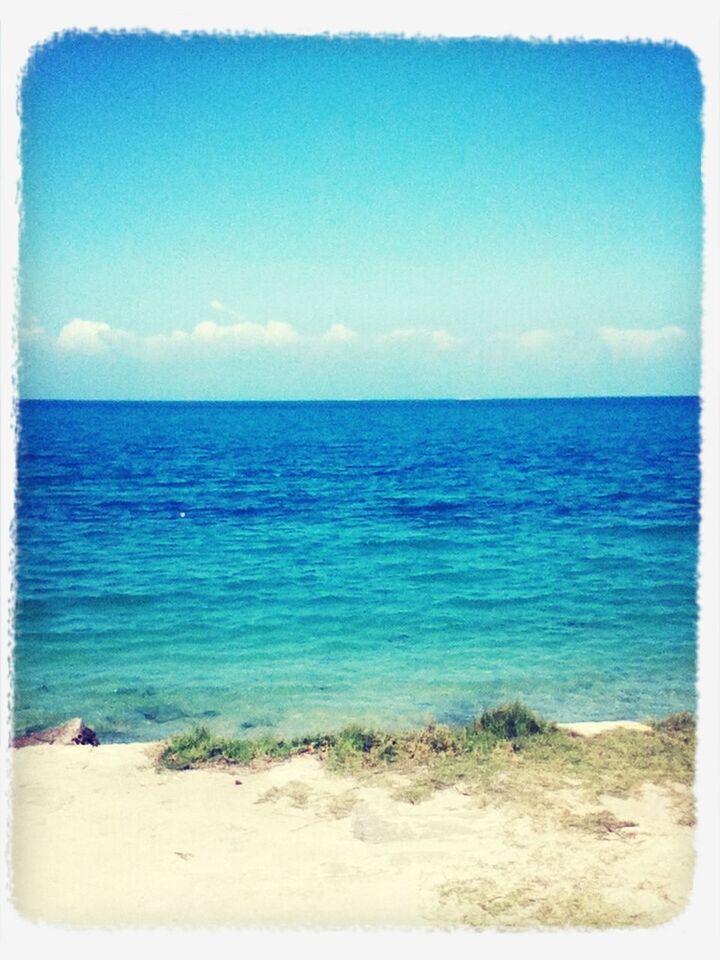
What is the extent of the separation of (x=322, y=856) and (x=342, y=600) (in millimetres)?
7105

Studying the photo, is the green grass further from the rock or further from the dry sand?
the rock

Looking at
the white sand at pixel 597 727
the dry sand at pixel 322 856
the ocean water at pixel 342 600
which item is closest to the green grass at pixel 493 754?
the white sand at pixel 597 727

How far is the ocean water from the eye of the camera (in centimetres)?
843

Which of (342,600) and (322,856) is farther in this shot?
(342,600)

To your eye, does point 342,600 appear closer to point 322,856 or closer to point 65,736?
point 65,736

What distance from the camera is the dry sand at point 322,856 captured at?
4832mm

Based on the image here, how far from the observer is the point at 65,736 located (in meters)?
7.17

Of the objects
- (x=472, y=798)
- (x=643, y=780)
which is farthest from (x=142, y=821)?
(x=643, y=780)

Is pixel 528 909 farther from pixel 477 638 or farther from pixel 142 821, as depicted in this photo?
pixel 477 638

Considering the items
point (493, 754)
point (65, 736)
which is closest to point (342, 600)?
point (65, 736)

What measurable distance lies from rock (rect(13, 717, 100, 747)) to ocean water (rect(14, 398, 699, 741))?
54 cm

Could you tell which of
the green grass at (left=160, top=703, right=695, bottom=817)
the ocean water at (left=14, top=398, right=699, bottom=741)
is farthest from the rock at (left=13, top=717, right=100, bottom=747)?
the green grass at (left=160, top=703, right=695, bottom=817)

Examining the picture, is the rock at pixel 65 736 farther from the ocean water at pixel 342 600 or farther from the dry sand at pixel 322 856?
the dry sand at pixel 322 856

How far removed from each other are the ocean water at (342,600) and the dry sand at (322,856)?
142 cm
